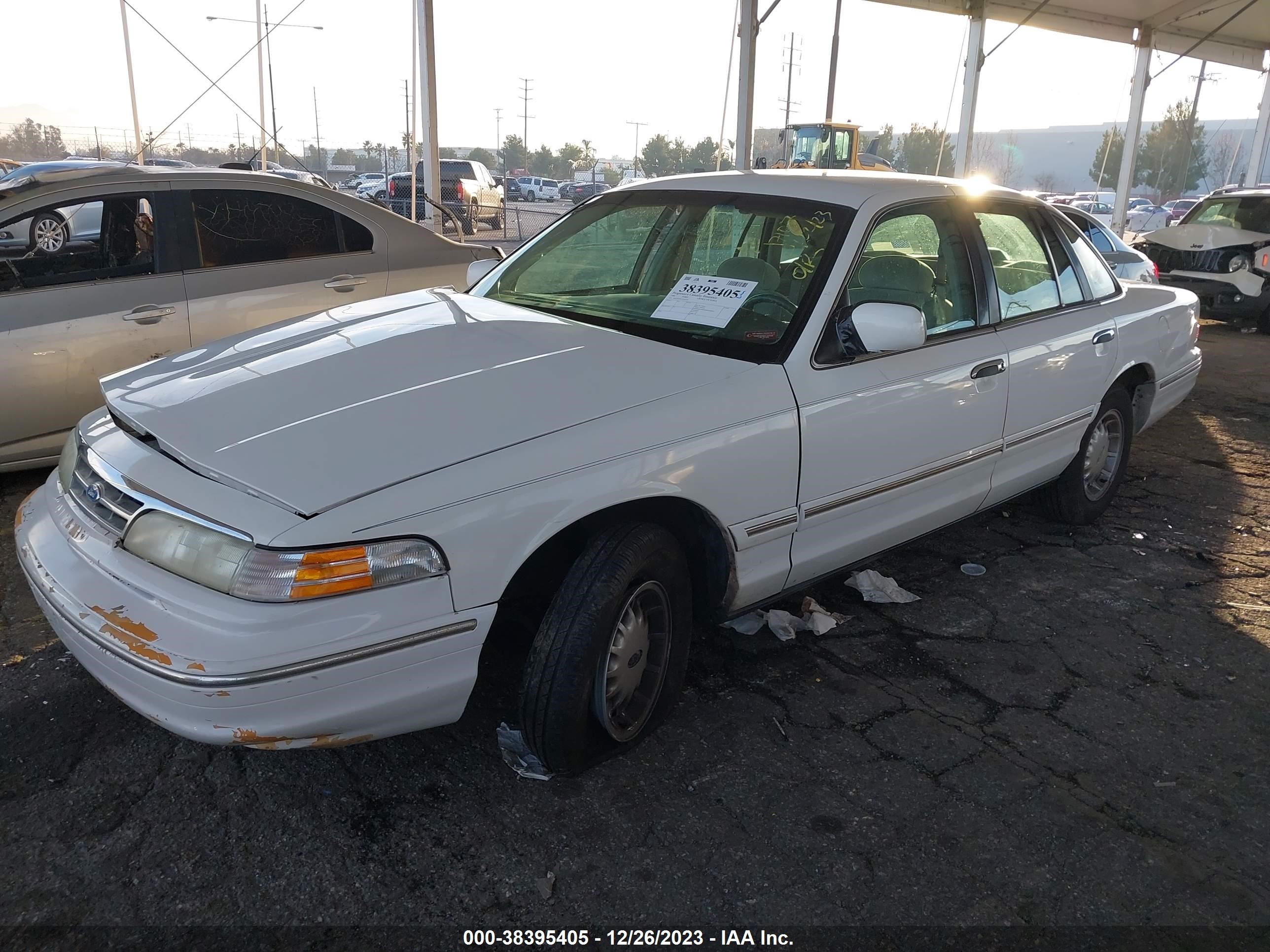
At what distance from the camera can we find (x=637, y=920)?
2.16 meters

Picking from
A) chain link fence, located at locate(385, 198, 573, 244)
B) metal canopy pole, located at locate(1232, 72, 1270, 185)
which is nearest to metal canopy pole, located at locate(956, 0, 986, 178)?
chain link fence, located at locate(385, 198, 573, 244)

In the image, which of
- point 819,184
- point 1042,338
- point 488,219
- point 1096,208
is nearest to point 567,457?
point 819,184

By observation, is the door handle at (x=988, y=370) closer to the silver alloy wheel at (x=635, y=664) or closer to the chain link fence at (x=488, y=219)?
the silver alloy wheel at (x=635, y=664)

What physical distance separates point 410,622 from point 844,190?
2.18 meters

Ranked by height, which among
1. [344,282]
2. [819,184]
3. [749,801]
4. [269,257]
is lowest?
[749,801]

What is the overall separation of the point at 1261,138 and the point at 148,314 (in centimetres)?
2391

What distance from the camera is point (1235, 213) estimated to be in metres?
11.4

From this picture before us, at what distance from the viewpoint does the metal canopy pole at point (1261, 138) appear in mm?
20625

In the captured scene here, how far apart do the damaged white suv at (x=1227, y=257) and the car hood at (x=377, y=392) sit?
10.8 metres

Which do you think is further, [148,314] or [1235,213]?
[1235,213]

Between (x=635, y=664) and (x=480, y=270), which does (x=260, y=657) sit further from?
(x=480, y=270)

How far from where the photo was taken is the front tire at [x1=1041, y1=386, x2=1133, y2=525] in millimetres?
4461

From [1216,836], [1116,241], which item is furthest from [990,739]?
[1116,241]

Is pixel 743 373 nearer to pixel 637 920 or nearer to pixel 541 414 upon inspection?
pixel 541 414
